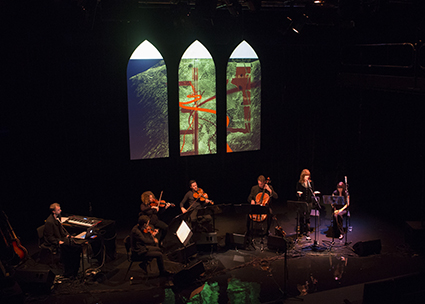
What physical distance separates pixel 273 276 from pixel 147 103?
470 cm

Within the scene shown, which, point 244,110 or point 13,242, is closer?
point 13,242

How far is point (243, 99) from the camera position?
402 inches

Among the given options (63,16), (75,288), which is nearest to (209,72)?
(63,16)

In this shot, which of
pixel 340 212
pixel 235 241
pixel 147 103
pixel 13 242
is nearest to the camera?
pixel 13 242

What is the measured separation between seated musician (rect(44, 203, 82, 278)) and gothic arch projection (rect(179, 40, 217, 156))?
11.6ft

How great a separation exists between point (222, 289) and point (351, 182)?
19.6ft

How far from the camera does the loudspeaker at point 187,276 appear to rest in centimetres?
652

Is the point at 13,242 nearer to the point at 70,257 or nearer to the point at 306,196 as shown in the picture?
the point at 70,257

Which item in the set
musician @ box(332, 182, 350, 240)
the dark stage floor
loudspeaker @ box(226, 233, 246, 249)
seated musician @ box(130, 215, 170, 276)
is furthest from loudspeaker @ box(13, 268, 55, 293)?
musician @ box(332, 182, 350, 240)

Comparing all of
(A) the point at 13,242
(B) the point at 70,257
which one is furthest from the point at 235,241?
(A) the point at 13,242

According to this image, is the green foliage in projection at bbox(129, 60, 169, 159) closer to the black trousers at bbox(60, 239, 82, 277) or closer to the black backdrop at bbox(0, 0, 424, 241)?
the black backdrop at bbox(0, 0, 424, 241)

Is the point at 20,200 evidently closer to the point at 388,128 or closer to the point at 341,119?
the point at 341,119

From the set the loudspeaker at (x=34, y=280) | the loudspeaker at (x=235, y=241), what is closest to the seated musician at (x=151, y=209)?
the loudspeaker at (x=235, y=241)

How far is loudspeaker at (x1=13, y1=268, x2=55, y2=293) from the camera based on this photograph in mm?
6305
